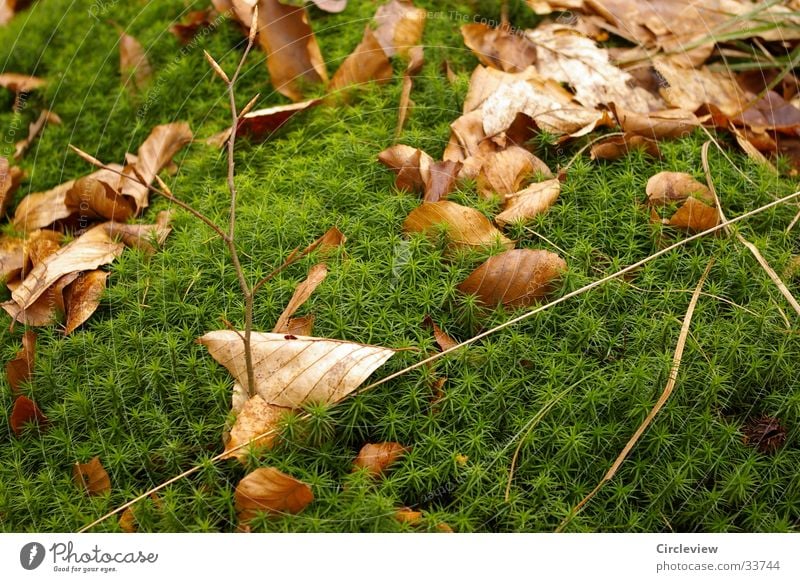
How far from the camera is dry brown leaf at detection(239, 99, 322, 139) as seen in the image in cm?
259

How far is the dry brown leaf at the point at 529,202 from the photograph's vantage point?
87.8 inches

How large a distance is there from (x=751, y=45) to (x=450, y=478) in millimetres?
2323

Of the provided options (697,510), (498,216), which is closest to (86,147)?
(498,216)

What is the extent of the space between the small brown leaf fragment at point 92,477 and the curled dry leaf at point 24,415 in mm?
209

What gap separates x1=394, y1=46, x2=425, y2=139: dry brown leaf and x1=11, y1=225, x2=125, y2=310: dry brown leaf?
1.01 meters

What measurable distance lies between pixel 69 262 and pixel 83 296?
5.8 inches

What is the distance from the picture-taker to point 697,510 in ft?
6.05

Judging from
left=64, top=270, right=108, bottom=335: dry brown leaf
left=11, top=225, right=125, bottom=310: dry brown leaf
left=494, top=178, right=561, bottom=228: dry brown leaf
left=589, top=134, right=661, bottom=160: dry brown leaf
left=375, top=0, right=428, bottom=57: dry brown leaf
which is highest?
left=375, top=0, right=428, bottom=57: dry brown leaf

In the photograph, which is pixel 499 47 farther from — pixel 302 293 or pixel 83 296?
pixel 83 296

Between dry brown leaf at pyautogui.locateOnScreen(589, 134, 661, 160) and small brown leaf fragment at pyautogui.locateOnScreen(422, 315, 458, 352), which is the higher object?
dry brown leaf at pyautogui.locateOnScreen(589, 134, 661, 160)

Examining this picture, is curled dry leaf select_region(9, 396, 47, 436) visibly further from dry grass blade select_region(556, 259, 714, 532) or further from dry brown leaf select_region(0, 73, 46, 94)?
dry brown leaf select_region(0, 73, 46, 94)

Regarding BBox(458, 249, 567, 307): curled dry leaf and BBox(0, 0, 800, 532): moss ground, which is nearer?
BBox(0, 0, 800, 532): moss ground

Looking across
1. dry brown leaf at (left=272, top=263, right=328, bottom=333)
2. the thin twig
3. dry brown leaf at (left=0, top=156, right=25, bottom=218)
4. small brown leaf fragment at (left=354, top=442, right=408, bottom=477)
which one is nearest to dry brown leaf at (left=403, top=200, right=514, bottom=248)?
the thin twig
